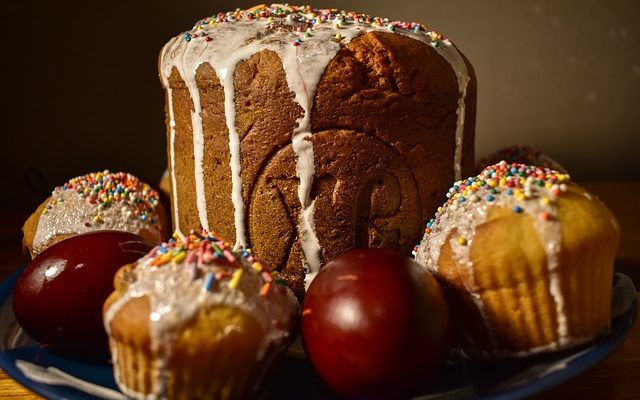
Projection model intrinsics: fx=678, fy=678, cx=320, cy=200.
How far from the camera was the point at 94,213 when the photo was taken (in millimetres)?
1344

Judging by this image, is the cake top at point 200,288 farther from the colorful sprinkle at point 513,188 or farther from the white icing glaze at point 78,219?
the white icing glaze at point 78,219

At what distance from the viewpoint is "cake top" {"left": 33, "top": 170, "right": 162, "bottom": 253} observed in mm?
1337

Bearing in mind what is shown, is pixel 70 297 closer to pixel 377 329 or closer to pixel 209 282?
pixel 209 282

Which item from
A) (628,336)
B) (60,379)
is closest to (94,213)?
(60,379)

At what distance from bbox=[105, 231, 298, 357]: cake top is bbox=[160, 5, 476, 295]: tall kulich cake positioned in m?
0.24

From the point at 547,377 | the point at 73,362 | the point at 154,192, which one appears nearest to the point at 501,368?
the point at 547,377

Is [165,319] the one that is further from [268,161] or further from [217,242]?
[268,161]

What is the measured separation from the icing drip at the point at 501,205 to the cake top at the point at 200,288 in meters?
0.24

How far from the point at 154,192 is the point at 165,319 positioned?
0.75 meters

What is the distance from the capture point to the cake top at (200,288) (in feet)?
2.64

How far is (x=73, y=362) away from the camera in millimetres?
1000

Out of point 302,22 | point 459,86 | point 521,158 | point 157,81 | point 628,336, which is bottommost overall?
point 628,336

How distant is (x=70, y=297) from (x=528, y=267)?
25.9 inches

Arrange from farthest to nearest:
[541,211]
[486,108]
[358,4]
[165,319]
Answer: [486,108] → [358,4] → [541,211] → [165,319]
